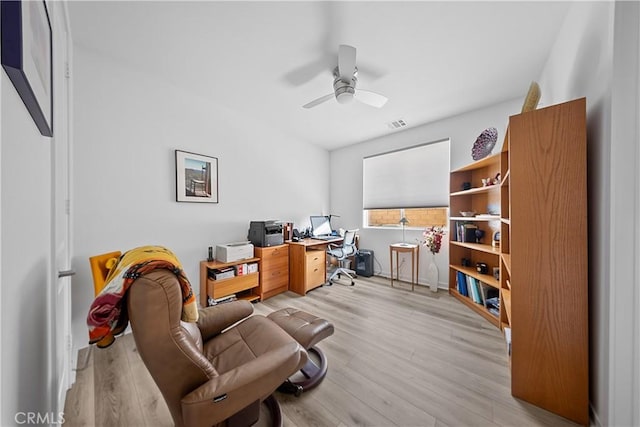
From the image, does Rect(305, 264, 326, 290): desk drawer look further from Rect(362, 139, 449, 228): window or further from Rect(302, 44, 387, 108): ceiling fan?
Rect(302, 44, 387, 108): ceiling fan

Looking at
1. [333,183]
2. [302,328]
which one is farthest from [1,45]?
[333,183]

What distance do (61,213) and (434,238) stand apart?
387cm

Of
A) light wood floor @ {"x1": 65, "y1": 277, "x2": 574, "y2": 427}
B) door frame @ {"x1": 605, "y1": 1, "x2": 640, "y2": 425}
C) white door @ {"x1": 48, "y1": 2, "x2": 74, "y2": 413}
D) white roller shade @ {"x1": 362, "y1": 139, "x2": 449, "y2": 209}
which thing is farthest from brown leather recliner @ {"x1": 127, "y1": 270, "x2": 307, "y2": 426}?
white roller shade @ {"x1": 362, "y1": 139, "x2": 449, "y2": 209}

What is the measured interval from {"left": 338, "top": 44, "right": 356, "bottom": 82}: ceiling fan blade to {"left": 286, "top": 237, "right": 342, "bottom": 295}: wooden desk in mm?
2172

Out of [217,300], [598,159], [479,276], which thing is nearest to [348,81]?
[598,159]

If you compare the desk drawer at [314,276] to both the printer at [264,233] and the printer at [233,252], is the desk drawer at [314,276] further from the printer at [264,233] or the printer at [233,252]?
the printer at [233,252]

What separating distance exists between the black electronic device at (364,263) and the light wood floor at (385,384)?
5.21 feet

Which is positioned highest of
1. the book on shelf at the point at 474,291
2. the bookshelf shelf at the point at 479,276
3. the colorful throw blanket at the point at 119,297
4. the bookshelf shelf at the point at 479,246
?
the colorful throw blanket at the point at 119,297

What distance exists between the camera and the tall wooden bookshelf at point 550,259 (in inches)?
48.7

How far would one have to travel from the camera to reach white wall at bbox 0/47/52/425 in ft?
1.75

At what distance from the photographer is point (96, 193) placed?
199 centimetres

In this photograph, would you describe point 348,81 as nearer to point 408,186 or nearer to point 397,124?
point 397,124

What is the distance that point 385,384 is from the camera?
152 centimetres

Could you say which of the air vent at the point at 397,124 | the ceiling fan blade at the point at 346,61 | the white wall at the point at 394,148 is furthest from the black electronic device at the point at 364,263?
the ceiling fan blade at the point at 346,61
